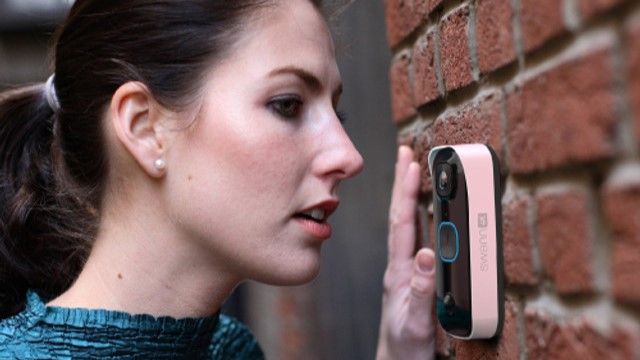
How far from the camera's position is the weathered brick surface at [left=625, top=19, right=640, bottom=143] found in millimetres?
979

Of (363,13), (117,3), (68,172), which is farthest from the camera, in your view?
(363,13)

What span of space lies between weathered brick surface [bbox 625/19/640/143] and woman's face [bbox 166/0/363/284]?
978mm

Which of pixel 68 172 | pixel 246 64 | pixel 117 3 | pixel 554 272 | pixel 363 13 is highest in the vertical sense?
pixel 363 13

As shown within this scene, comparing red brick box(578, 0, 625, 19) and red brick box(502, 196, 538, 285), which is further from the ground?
red brick box(578, 0, 625, 19)

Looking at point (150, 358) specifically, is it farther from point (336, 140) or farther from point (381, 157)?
point (381, 157)

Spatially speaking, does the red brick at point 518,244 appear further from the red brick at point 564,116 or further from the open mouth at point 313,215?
the open mouth at point 313,215

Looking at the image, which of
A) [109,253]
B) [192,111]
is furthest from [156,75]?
[109,253]

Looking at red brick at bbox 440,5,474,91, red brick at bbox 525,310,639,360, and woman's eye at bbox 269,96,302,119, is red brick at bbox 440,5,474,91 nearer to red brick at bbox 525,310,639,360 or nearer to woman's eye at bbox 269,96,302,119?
woman's eye at bbox 269,96,302,119

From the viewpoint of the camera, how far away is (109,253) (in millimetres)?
2078

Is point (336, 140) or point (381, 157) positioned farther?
point (381, 157)

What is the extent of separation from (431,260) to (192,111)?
571 mm

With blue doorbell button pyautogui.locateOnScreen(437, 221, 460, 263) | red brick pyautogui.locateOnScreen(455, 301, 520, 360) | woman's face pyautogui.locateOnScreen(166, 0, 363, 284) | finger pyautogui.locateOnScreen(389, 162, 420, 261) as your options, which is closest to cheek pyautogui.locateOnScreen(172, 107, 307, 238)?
woman's face pyautogui.locateOnScreen(166, 0, 363, 284)

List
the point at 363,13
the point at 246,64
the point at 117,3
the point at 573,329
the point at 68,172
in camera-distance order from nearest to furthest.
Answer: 1. the point at 573,329
2. the point at 246,64
3. the point at 117,3
4. the point at 68,172
5. the point at 363,13

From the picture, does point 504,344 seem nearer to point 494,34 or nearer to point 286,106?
point 494,34
